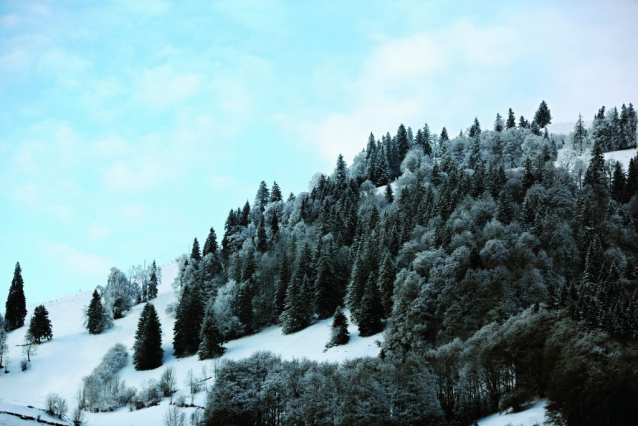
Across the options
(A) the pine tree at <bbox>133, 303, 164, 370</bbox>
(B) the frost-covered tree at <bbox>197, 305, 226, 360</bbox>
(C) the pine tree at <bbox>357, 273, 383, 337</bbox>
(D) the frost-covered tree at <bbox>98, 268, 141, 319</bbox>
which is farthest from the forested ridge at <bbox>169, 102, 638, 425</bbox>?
(D) the frost-covered tree at <bbox>98, 268, 141, 319</bbox>

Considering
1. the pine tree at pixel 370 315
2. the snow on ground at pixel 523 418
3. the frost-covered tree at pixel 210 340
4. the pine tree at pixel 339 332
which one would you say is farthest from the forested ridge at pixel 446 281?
the pine tree at pixel 339 332

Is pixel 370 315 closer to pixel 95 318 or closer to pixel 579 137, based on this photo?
pixel 95 318

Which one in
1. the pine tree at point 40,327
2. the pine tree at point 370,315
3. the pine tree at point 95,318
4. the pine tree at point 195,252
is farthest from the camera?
the pine tree at point 195,252

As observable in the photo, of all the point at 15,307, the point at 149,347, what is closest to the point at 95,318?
the point at 15,307

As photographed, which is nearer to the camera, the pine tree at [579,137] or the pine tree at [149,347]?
the pine tree at [149,347]

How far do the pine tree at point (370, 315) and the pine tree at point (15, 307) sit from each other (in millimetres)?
92488

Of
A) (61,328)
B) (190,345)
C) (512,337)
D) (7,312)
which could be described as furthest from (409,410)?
(7,312)

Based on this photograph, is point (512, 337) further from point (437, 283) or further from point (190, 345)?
point (190, 345)

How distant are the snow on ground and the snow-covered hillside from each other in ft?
95.5

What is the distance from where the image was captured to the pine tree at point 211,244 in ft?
521

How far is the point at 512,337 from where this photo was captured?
71438mm

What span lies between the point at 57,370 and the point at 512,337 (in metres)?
92.7

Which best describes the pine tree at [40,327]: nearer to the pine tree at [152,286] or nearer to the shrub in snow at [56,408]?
the pine tree at [152,286]

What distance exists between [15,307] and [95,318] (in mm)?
24568
